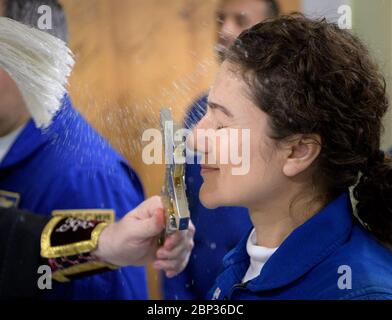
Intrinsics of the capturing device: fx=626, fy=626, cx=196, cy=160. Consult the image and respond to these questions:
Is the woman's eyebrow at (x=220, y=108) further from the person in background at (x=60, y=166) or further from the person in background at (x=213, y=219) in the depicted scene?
the person in background at (x=60, y=166)

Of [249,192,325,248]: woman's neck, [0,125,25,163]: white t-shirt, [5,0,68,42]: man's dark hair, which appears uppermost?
[5,0,68,42]: man's dark hair

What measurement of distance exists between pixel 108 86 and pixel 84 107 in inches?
1.5

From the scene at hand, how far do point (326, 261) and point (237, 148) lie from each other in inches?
5.8

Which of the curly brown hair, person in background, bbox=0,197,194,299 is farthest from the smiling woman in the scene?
person in background, bbox=0,197,194,299

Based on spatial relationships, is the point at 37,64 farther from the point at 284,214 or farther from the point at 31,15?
the point at 284,214

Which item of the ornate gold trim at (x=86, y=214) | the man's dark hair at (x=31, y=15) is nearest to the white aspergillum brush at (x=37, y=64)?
the man's dark hair at (x=31, y=15)

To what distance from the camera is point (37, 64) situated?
2.46 feet

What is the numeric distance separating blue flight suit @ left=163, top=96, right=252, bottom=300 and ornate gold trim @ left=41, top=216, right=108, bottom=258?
10 centimetres

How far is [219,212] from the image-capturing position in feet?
2.56

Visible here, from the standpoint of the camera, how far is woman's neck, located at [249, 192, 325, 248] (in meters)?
0.66

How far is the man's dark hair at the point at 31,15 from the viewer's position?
2.46ft

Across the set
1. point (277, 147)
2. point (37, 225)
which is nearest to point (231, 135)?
point (277, 147)

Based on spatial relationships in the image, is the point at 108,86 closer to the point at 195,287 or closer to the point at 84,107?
the point at 84,107

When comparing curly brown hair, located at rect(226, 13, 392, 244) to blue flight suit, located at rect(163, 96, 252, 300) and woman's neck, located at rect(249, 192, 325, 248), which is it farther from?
blue flight suit, located at rect(163, 96, 252, 300)
